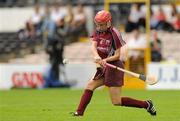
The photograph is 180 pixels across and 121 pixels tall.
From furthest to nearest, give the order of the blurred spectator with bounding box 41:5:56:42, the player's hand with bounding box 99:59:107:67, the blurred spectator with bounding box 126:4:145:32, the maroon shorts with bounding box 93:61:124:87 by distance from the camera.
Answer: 1. the blurred spectator with bounding box 41:5:56:42
2. the blurred spectator with bounding box 126:4:145:32
3. the maroon shorts with bounding box 93:61:124:87
4. the player's hand with bounding box 99:59:107:67

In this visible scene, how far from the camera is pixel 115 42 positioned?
13297 mm

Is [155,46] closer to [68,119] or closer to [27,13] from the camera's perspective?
[27,13]

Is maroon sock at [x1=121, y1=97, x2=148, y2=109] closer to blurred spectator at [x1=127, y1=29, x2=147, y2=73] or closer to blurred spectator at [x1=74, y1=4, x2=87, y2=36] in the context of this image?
blurred spectator at [x1=127, y1=29, x2=147, y2=73]

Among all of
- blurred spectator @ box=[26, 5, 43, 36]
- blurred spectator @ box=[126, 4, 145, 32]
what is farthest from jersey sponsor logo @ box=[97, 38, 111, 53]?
blurred spectator @ box=[26, 5, 43, 36]

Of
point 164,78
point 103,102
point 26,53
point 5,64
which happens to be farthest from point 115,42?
point 26,53

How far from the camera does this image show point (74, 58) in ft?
93.5

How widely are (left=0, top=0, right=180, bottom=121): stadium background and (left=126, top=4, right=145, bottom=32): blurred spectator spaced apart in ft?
0.52

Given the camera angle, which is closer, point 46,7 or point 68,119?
point 68,119

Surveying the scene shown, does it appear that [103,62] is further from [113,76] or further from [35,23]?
[35,23]

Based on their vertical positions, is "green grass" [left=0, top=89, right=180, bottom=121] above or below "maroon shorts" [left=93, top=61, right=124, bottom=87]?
below

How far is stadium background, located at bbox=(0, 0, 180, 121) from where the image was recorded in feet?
77.7

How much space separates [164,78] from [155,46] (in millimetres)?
1750

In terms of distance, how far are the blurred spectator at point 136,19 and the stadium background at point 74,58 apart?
0.52 feet

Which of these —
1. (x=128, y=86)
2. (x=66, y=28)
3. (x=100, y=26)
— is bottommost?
(x=128, y=86)
